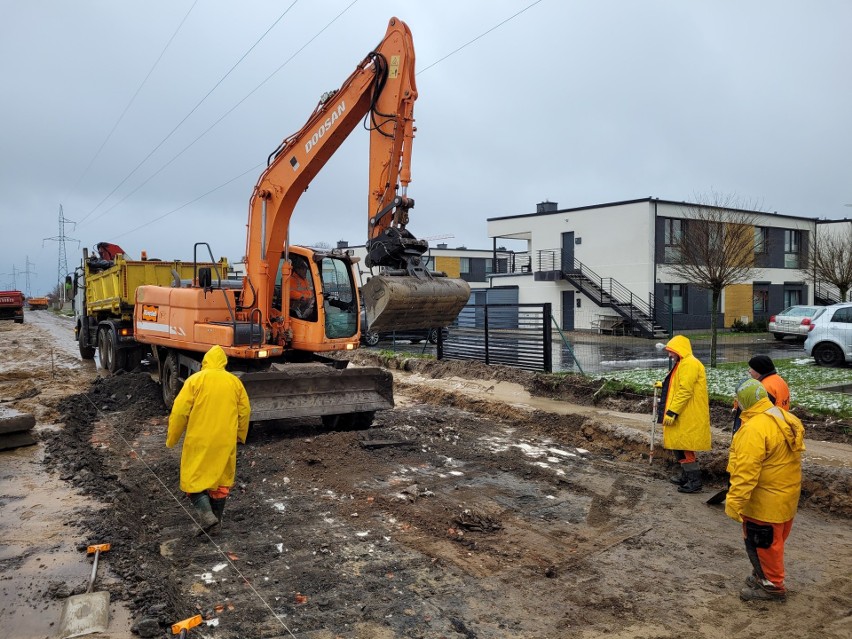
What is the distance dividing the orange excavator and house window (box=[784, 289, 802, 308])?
35571 millimetres

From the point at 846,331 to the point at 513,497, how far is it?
43.0ft

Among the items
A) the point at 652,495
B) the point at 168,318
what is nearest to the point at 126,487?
the point at 168,318

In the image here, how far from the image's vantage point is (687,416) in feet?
23.8

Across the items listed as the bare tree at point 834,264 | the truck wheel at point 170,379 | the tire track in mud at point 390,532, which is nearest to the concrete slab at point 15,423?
the tire track in mud at point 390,532

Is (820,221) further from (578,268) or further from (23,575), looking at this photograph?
(23,575)

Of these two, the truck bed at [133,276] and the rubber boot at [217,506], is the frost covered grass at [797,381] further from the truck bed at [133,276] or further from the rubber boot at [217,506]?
the truck bed at [133,276]

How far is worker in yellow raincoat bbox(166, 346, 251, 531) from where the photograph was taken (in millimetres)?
5688

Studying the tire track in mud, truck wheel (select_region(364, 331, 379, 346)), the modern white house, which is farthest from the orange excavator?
the modern white house

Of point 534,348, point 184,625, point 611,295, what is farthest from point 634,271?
point 184,625

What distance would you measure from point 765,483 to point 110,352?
50.3 ft

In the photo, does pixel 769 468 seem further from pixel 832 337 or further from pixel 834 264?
pixel 834 264

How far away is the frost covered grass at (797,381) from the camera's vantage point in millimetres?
10203

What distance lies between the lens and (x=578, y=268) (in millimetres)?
34188

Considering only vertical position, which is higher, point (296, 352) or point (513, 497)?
point (296, 352)
